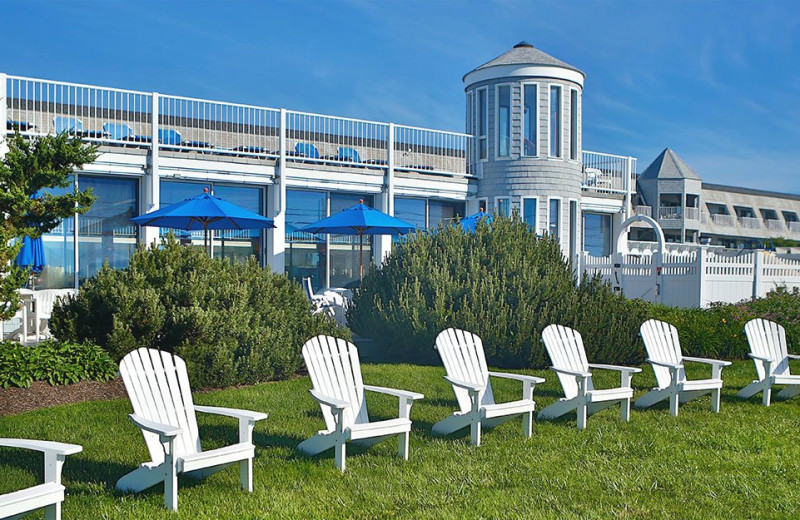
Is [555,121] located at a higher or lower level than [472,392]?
higher

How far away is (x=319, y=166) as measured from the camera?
17.7m

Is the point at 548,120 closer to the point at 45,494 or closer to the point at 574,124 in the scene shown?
the point at 574,124

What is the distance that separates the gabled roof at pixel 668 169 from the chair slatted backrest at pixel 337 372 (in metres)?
41.7

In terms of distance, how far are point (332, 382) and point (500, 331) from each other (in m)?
4.00

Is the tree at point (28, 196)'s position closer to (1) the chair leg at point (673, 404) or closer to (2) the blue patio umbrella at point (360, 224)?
(2) the blue patio umbrella at point (360, 224)

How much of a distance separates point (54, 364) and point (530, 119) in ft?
49.9

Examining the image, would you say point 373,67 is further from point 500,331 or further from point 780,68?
point 780,68

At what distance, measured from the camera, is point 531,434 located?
6.57 metres

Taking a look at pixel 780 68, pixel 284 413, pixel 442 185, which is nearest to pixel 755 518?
pixel 284 413

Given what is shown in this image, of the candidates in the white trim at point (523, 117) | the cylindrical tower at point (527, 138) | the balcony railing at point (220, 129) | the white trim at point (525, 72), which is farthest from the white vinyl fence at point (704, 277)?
the white trim at point (525, 72)

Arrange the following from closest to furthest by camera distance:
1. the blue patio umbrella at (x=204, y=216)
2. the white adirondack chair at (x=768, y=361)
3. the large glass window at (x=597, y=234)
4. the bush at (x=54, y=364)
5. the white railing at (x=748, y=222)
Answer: the bush at (x=54, y=364), the white adirondack chair at (x=768, y=361), the blue patio umbrella at (x=204, y=216), the large glass window at (x=597, y=234), the white railing at (x=748, y=222)

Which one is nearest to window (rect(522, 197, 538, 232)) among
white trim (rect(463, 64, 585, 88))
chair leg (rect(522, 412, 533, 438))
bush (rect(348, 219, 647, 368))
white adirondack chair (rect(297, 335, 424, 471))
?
white trim (rect(463, 64, 585, 88))

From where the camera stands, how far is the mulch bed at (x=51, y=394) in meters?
7.01

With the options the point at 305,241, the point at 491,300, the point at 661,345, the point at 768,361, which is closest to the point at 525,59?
the point at 305,241
